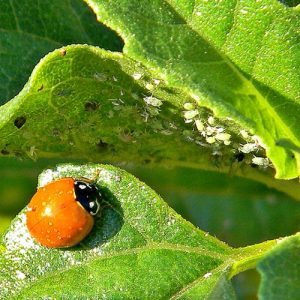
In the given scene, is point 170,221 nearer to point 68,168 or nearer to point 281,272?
point 68,168

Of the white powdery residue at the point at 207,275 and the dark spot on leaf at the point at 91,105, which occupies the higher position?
the dark spot on leaf at the point at 91,105

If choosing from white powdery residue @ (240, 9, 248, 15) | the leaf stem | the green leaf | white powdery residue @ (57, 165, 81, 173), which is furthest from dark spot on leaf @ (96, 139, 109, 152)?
the green leaf

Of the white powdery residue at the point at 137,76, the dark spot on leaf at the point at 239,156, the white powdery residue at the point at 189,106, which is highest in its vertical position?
the dark spot on leaf at the point at 239,156

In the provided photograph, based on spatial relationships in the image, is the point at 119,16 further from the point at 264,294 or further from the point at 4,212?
the point at 4,212

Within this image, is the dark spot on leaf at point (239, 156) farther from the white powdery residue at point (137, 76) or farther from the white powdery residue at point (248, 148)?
the white powdery residue at point (137, 76)

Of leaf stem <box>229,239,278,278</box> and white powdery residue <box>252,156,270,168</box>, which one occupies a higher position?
white powdery residue <box>252,156,270,168</box>

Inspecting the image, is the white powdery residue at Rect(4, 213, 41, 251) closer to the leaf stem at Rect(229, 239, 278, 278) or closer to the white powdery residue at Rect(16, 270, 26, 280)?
the white powdery residue at Rect(16, 270, 26, 280)

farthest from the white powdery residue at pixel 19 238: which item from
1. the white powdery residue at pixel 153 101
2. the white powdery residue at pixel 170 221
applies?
the white powdery residue at pixel 153 101
